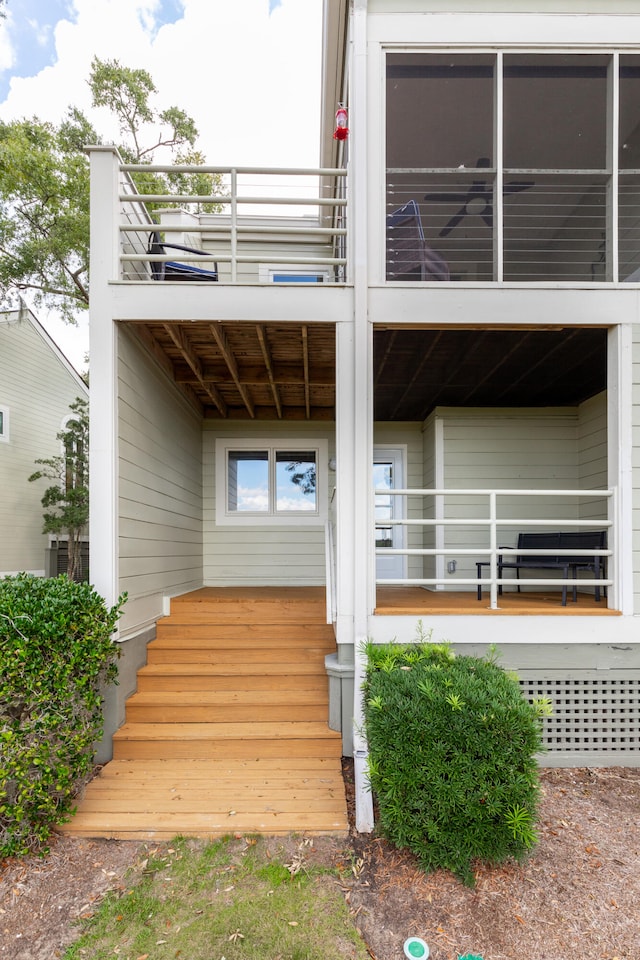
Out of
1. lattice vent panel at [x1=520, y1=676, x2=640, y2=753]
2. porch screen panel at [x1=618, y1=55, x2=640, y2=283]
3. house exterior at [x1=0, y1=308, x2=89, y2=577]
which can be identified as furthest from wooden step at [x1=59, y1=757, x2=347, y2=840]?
house exterior at [x1=0, y1=308, x2=89, y2=577]

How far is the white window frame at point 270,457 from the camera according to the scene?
656 cm

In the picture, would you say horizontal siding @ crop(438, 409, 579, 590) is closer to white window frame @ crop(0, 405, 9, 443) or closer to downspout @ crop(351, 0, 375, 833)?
downspout @ crop(351, 0, 375, 833)

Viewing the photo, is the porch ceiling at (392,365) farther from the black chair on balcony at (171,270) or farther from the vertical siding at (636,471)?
the vertical siding at (636,471)

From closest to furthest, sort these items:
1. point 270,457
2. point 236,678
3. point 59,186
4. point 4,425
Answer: point 236,678
point 270,457
point 59,186
point 4,425

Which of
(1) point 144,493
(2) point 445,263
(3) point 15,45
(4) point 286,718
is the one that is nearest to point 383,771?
(4) point 286,718

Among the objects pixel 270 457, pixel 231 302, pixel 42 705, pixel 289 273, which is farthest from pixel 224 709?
pixel 289 273

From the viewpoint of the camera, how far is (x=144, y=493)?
4.30 meters

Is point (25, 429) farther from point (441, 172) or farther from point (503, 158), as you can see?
point (503, 158)

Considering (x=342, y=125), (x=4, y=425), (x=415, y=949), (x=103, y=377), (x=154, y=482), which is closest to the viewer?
(x=415, y=949)

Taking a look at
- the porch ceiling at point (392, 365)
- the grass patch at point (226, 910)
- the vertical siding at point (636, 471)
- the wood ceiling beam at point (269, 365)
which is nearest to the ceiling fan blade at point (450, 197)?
the porch ceiling at point (392, 365)

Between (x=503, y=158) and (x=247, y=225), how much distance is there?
2.93 metres

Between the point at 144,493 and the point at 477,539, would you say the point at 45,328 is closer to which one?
the point at 144,493

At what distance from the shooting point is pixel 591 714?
3.73m

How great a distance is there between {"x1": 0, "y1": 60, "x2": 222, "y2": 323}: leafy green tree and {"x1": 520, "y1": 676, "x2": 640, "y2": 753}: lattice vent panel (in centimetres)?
1072
